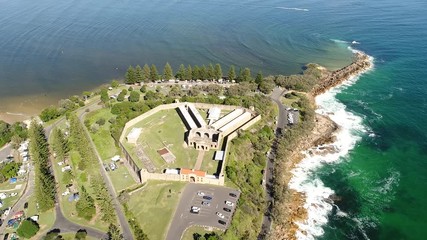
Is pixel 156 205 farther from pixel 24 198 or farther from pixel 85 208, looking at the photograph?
pixel 24 198

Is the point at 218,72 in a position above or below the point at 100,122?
above

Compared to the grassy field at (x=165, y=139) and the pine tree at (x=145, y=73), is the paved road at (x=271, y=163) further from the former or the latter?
the pine tree at (x=145, y=73)

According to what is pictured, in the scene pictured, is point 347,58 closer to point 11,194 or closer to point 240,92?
point 240,92

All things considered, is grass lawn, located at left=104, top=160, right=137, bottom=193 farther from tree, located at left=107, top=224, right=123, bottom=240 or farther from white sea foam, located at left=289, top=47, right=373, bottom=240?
white sea foam, located at left=289, top=47, right=373, bottom=240

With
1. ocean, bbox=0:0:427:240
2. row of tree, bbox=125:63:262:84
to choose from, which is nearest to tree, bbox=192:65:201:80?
row of tree, bbox=125:63:262:84

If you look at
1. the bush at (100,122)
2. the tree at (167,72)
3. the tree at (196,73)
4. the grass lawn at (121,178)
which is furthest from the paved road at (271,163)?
the bush at (100,122)

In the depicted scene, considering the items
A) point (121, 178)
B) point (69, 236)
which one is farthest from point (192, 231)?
point (121, 178)

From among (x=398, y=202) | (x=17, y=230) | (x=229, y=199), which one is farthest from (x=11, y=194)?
(x=398, y=202)
